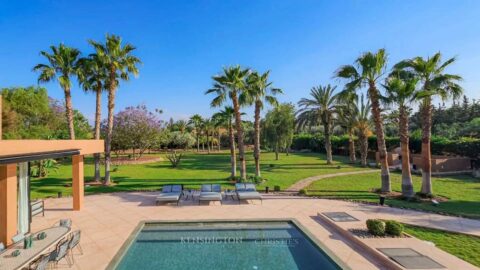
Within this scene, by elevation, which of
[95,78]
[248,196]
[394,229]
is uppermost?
[95,78]

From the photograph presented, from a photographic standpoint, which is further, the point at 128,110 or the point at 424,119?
the point at 128,110

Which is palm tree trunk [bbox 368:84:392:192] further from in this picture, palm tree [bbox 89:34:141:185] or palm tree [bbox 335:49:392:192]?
palm tree [bbox 89:34:141:185]

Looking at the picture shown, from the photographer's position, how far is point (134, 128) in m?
34.3

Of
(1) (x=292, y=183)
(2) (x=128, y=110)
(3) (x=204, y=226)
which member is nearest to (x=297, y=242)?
(3) (x=204, y=226)

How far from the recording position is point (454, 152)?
29.2 m

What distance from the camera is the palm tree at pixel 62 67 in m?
19.2

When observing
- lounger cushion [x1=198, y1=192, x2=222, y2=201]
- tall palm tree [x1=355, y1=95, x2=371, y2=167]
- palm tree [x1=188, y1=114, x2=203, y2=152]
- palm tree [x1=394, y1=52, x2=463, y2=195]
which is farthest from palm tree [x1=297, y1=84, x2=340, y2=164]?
palm tree [x1=188, y1=114, x2=203, y2=152]

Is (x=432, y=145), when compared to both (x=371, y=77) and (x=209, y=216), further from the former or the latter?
(x=209, y=216)

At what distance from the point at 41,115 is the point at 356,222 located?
146ft

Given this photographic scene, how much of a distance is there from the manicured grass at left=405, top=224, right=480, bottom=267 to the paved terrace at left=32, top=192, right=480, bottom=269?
1.72 ft

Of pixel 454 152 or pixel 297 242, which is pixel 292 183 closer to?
pixel 297 242

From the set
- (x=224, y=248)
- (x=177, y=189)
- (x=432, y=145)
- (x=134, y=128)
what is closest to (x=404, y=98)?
(x=224, y=248)

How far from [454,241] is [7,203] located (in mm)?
14934

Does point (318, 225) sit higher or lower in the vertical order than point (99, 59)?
lower
